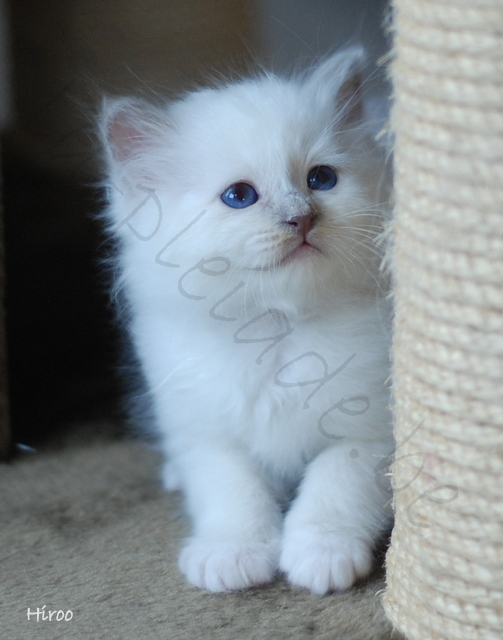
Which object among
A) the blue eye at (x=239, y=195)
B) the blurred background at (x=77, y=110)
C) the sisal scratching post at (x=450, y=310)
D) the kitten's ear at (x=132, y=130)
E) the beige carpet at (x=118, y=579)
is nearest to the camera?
the sisal scratching post at (x=450, y=310)

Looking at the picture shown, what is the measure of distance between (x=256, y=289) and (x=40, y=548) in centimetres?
70

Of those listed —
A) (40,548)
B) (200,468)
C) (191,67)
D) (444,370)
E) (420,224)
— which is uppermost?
(191,67)

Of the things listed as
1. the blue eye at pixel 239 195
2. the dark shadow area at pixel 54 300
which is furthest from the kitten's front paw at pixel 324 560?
the dark shadow area at pixel 54 300

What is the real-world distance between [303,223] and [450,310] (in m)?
0.39

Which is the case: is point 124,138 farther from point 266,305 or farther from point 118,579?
point 118,579

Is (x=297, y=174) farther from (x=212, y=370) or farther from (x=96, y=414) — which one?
(x=96, y=414)

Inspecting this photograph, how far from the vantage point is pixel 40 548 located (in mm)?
1543

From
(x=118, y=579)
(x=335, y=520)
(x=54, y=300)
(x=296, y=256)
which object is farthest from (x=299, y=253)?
(x=54, y=300)

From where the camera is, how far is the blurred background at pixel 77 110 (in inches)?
80.4

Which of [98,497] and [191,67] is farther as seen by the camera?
[191,67]

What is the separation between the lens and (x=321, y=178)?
1.43 m

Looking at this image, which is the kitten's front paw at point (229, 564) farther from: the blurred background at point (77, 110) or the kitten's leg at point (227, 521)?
the blurred background at point (77, 110)

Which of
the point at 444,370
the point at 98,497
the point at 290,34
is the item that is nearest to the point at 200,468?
the point at 98,497

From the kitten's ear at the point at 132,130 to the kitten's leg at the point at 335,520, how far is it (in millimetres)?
700
